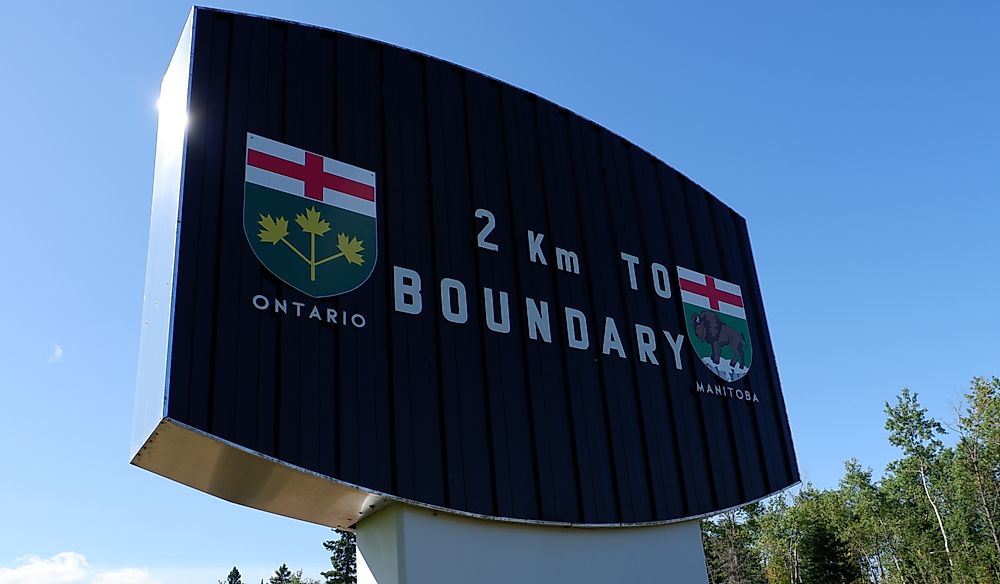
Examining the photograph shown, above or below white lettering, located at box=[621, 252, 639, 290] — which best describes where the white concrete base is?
below

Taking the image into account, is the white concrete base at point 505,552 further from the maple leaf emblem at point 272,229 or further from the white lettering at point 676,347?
the maple leaf emblem at point 272,229

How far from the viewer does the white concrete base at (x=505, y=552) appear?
332 inches

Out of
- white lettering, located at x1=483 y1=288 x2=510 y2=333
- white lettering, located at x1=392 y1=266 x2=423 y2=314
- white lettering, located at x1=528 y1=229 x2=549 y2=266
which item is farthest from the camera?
white lettering, located at x1=528 y1=229 x2=549 y2=266

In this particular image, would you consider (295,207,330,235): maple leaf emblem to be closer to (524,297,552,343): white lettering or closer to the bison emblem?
(524,297,552,343): white lettering

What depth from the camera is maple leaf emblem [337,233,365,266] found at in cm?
912

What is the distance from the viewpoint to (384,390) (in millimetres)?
8750

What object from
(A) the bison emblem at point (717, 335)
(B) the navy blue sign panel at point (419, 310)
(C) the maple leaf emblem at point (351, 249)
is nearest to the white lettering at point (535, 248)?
(B) the navy blue sign panel at point (419, 310)

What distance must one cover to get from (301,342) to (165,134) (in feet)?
10.9

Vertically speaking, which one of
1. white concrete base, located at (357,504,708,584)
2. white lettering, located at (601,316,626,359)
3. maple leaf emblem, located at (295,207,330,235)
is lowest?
white concrete base, located at (357,504,708,584)

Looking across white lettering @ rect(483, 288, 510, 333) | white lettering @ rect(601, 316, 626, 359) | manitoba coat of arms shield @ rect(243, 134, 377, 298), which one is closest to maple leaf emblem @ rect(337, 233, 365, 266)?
manitoba coat of arms shield @ rect(243, 134, 377, 298)

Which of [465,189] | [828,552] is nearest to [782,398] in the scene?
[465,189]

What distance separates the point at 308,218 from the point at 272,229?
0.45m

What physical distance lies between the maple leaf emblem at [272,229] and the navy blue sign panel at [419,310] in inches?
0.8

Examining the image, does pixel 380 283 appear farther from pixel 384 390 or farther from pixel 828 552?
pixel 828 552
